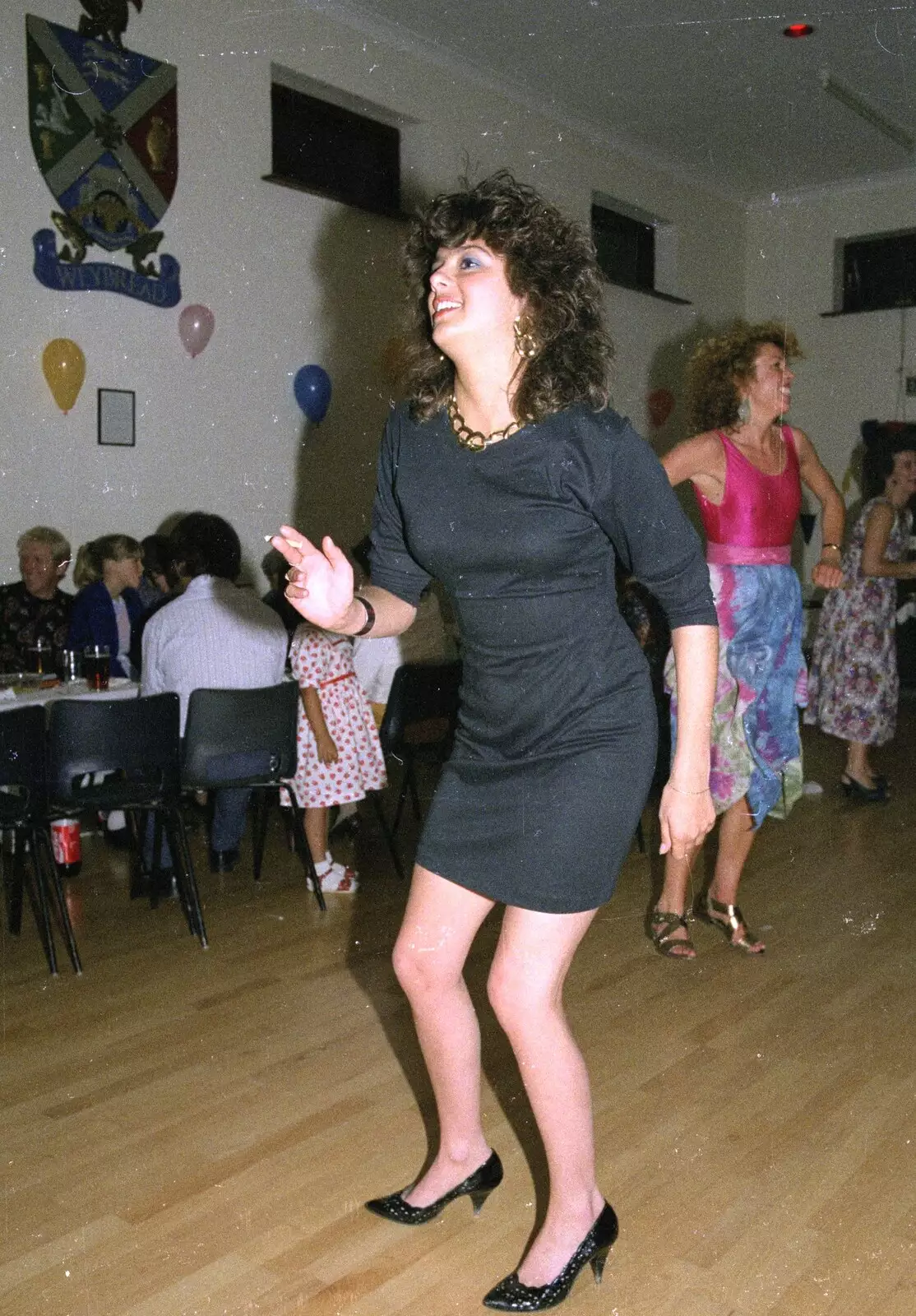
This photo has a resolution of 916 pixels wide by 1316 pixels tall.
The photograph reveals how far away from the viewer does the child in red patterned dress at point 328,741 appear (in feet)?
13.5

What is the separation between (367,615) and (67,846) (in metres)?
2.75

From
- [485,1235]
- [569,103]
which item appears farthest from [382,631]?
[569,103]

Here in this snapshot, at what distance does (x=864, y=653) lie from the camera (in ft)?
18.5

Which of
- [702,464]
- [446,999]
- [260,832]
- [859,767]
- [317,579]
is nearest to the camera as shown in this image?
[317,579]

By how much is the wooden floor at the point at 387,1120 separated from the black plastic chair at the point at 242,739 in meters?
0.43

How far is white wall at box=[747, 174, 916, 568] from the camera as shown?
8.91 metres

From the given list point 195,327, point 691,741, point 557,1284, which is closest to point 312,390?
point 195,327

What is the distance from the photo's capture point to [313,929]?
3729mm

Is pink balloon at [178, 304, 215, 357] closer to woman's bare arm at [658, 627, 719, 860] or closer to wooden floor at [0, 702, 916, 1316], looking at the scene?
wooden floor at [0, 702, 916, 1316]

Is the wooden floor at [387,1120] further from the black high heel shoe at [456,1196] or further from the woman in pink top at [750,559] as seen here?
the woman in pink top at [750,559]

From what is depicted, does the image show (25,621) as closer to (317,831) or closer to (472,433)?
(317,831)

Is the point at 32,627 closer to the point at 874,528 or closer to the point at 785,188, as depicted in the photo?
the point at 874,528

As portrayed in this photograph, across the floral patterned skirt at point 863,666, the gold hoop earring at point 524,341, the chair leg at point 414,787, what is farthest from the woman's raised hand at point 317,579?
the floral patterned skirt at point 863,666

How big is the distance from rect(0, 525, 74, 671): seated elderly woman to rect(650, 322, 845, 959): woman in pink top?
9.20 feet
